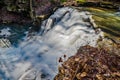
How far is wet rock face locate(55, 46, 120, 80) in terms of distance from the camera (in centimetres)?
616

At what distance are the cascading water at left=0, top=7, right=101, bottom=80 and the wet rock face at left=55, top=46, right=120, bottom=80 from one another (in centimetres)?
69


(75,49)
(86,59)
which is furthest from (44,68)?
(86,59)

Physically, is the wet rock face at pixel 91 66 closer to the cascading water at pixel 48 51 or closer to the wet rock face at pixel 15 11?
the cascading water at pixel 48 51

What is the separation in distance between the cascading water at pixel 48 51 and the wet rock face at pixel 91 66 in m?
0.69

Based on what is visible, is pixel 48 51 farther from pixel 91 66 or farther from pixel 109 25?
pixel 91 66

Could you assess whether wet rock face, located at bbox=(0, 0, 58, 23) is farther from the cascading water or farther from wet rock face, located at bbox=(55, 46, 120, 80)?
wet rock face, located at bbox=(55, 46, 120, 80)

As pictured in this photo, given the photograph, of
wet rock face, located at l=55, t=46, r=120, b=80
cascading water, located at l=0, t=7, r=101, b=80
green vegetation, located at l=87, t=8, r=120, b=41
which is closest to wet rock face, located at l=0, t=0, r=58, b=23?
cascading water, located at l=0, t=7, r=101, b=80

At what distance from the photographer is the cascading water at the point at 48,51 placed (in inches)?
319

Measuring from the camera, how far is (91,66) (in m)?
6.51

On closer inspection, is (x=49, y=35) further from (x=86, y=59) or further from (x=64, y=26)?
(x=86, y=59)

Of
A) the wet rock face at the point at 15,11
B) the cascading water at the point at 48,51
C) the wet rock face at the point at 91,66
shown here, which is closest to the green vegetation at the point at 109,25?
the cascading water at the point at 48,51

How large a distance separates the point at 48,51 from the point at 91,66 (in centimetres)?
315

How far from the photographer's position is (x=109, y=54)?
6.94 meters

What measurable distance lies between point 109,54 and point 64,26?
14.8 ft
